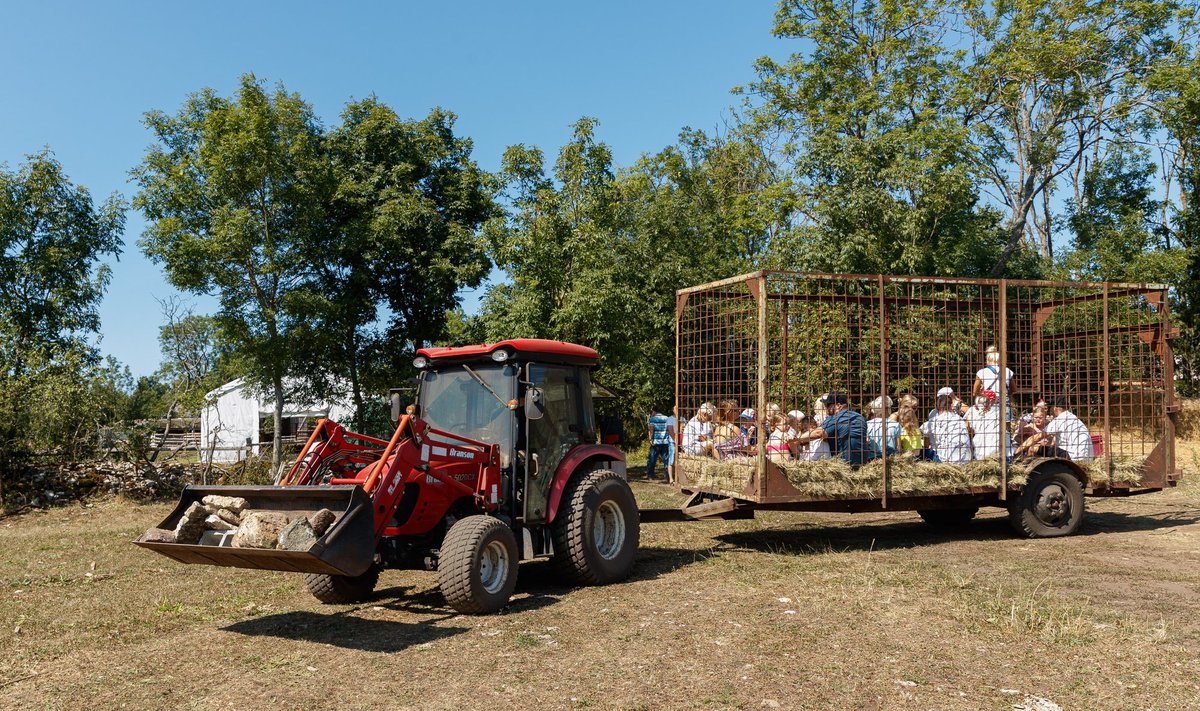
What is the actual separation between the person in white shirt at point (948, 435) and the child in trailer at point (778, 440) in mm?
1942

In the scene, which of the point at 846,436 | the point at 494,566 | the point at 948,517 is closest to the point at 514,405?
the point at 494,566

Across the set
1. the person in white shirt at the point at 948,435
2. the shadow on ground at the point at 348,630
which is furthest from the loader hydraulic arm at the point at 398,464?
the person in white shirt at the point at 948,435

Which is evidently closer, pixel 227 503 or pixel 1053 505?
pixel 227 503

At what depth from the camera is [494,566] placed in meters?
7.38

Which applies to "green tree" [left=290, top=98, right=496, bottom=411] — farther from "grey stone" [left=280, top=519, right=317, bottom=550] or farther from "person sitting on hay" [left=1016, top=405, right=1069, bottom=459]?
"grey stone" [left=280, top=519, right=317, bottom=550]

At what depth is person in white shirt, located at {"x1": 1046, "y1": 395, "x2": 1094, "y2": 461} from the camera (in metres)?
11.1

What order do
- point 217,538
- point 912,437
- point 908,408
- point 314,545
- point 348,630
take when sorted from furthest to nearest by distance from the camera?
point 912,437 < point 908,408 < point 348,630 < point 217,538 < point 314,545

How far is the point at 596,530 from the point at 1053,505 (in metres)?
5.90

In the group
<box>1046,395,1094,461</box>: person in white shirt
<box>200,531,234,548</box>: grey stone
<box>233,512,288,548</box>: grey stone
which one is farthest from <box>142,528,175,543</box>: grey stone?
<box>1046,395,1094,461</box>: person in white shirt

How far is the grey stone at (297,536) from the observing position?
6035 millimetres

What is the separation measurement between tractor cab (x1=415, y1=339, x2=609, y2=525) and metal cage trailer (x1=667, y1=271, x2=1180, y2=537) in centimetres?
217

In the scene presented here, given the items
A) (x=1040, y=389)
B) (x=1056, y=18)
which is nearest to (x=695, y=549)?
(x=1040, y=389)

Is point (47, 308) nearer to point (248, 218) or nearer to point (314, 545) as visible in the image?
point (248, 218)

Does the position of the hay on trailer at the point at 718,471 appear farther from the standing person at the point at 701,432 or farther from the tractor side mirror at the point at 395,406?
the tractor side mirror at the point at 395,406
